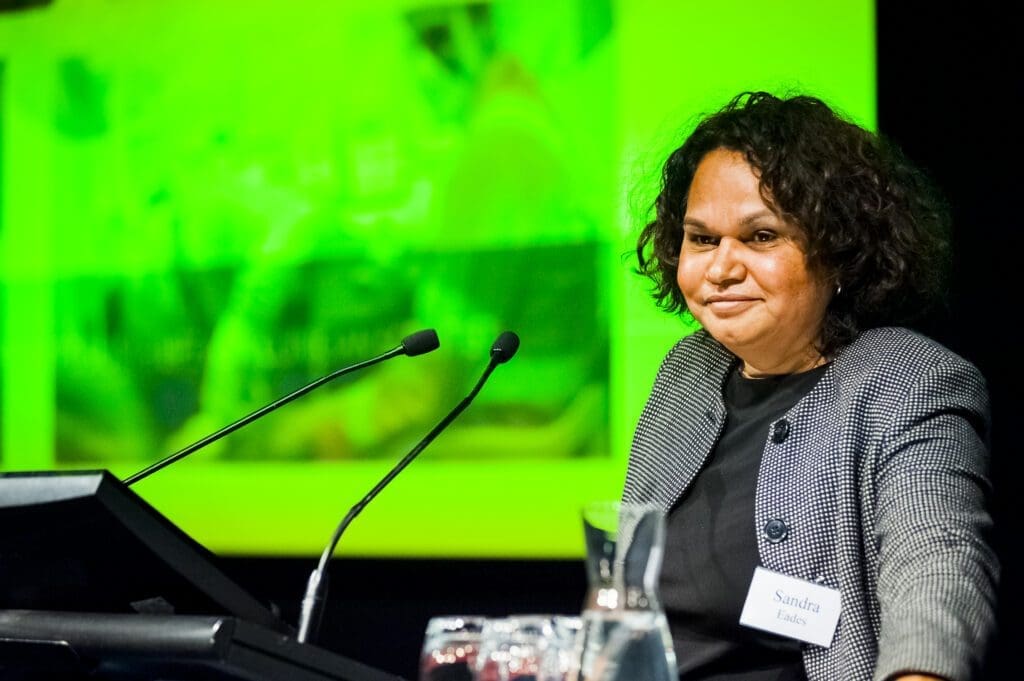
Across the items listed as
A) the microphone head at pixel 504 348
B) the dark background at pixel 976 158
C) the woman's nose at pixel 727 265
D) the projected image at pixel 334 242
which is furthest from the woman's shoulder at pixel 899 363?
the projected image at pixel 334 242

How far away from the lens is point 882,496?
5.41 ft

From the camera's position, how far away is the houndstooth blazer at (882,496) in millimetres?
1469

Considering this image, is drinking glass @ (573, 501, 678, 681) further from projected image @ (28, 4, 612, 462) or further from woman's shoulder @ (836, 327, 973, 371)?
projected image @ (28, 4, 612, 462)

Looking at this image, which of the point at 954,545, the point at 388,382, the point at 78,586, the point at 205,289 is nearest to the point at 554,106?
the point at 388,382

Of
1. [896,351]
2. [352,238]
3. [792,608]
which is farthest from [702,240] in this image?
[352,238]

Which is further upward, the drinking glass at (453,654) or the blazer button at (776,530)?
the drinking glass at (453,654)

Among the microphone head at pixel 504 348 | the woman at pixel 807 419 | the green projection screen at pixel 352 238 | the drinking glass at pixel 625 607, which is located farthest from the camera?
the green projection screen at pixel 352 238

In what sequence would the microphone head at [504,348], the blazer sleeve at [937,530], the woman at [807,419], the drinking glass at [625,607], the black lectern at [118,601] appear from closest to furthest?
the drinking glass at [625,607]
the black lectern at [118,601]
the blazer sleeve at [937,530]
the woman at [807,419]
the microphone head at [504,348]

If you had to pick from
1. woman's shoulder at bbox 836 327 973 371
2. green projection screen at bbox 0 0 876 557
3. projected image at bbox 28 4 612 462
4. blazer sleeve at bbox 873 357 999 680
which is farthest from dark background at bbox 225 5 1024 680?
blazer sleeve at bbox 873 357 999 680

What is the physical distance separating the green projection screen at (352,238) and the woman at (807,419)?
644 mm

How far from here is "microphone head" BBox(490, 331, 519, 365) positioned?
72.1 inches

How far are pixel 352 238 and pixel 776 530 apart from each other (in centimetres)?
158

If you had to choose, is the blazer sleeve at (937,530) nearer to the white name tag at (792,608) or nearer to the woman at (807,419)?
the woman at (807,419)

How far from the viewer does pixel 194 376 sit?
3.13 m
